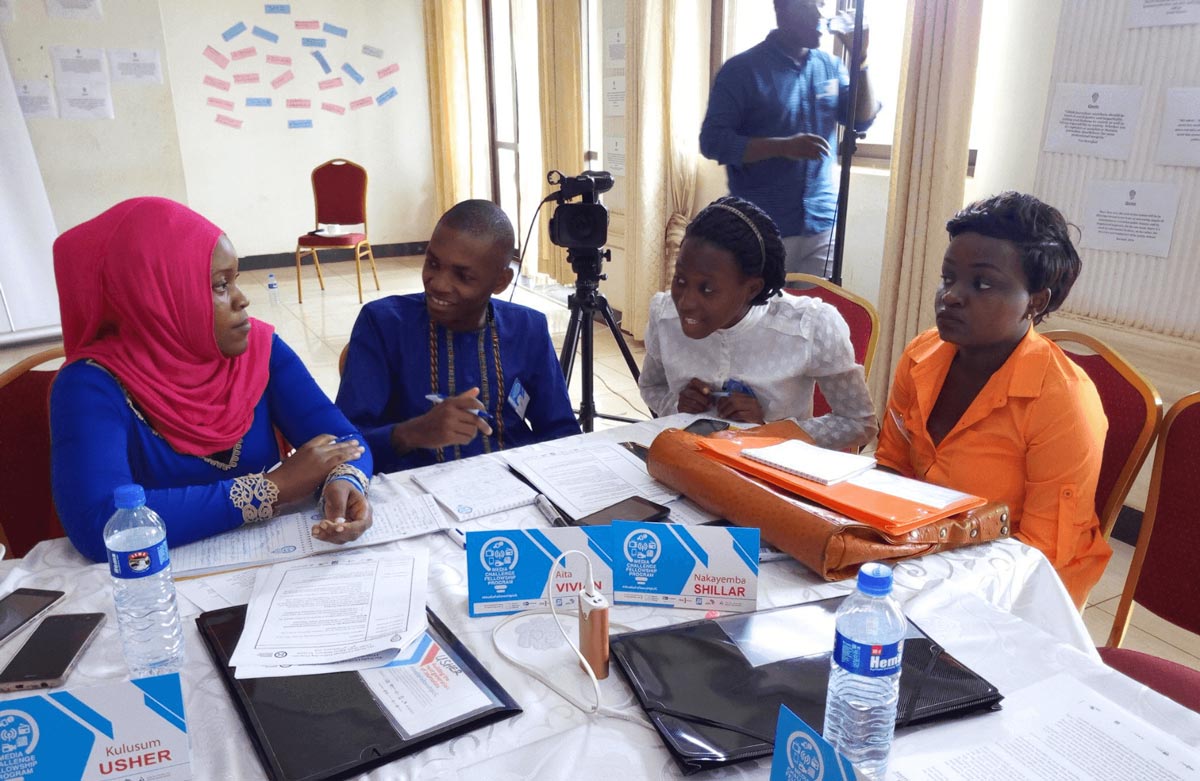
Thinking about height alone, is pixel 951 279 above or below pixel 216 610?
above

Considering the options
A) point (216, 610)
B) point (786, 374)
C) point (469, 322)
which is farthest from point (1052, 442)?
point (216, 610)

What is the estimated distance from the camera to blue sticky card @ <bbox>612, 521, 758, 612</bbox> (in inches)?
38.3

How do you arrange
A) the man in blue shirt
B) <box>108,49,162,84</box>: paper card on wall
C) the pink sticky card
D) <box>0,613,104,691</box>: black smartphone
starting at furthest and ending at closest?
the pink sticky card
<box>108,49,162,84</box>: paper card on wall
the man in blue shirt
<box>0,613,104,691</box>: black smartphone

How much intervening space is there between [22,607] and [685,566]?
0.82 meters

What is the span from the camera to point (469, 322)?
68.7 inches

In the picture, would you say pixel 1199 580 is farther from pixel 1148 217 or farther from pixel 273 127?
pixel 273 127

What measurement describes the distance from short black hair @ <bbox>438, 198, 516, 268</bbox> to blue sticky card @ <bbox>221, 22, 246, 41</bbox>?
560 centimetres

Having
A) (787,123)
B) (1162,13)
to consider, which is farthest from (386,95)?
(1162,13)

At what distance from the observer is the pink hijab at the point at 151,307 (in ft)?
4.11

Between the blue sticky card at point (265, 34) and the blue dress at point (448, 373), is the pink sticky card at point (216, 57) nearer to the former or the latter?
the blue sticky card at point (265, 34)

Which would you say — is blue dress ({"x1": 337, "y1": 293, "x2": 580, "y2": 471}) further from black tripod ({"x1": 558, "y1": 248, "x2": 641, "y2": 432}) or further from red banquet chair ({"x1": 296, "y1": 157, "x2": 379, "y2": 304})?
red banquet chair ({"x1": 296, "y1": 157, "x2": 379, "y2": 304})

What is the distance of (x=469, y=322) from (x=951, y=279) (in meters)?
0.97

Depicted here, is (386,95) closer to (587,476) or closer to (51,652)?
(587,476)

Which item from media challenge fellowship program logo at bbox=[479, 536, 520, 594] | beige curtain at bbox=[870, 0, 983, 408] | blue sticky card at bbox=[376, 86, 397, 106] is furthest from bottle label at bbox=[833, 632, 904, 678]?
blue sticky card at bbox=[376, 86, 397, 106]
